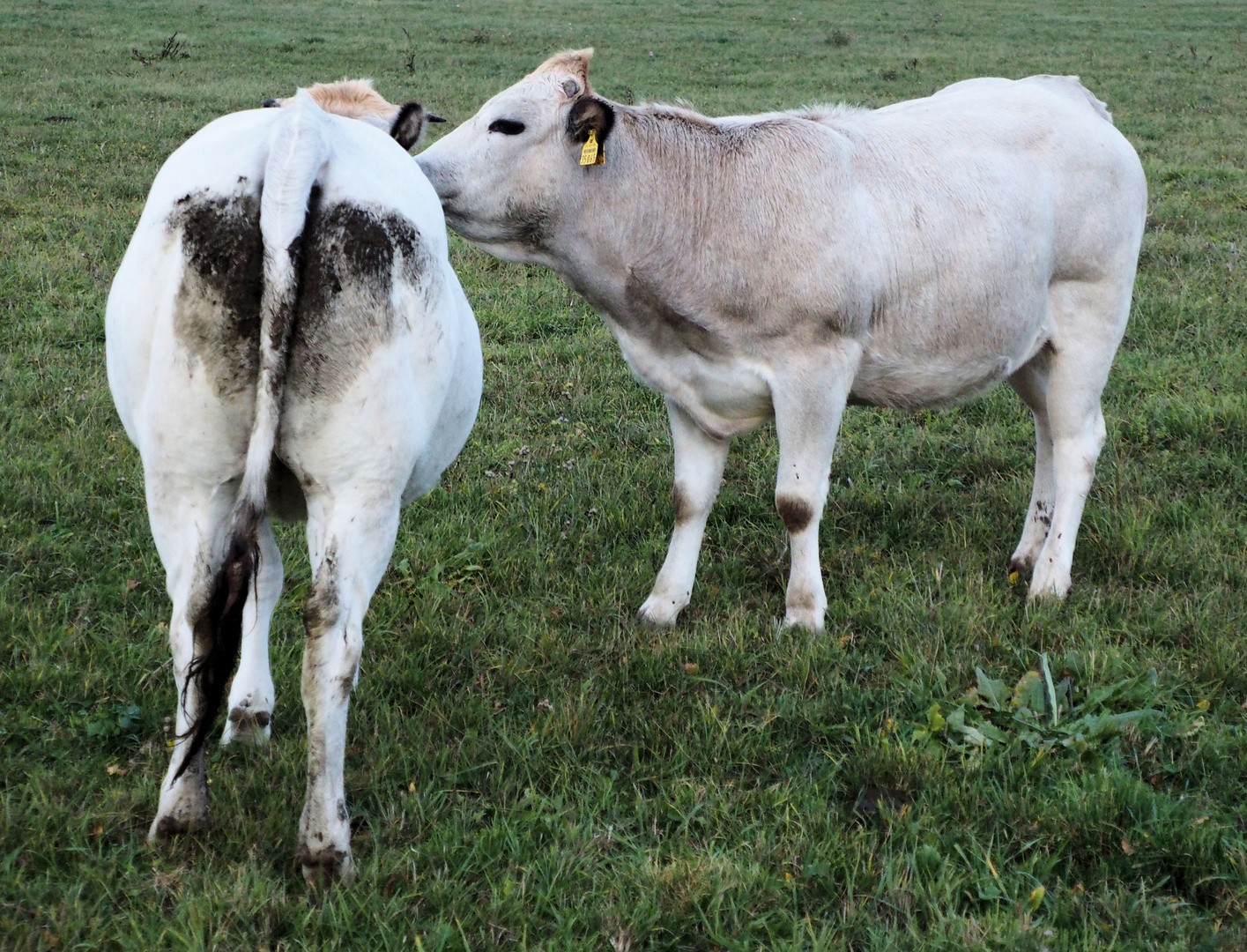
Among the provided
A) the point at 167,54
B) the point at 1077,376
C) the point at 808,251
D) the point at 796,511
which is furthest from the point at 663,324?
the point at 167,54

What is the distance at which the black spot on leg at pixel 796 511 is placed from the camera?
4.47m

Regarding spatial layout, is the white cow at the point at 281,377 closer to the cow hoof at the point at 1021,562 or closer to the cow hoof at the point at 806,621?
the cow hoof at the point at 806,621

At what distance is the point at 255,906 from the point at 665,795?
45.3 inches

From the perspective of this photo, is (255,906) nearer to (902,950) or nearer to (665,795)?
(665,795)

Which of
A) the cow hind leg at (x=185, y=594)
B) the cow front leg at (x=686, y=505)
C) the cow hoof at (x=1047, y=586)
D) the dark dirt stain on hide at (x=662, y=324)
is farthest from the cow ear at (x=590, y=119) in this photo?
the cow hoof at (x=1047, y=586)

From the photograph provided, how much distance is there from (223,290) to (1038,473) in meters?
3.86

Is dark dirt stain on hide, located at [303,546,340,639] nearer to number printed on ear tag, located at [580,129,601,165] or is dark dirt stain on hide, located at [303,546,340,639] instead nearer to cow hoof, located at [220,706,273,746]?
cow hoof, located at [220,706,273,746]

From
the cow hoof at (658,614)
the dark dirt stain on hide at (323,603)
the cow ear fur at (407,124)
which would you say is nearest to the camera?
the dark dirt stain on hide at (323,603)

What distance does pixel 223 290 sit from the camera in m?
2.70

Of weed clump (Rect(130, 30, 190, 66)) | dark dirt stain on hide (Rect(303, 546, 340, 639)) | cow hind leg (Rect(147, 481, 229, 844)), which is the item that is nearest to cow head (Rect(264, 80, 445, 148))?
cow hind leg (Rect(147, 481, 229, 844))

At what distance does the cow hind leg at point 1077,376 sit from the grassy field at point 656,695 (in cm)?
28

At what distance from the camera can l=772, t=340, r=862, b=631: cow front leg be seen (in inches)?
170

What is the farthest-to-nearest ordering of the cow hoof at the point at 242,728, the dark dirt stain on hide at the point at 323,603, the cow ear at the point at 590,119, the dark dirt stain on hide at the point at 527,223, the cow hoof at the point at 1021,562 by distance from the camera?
the cow hoof at the point at 1021,562 < the dark dirt stain on hide at the point at 527,223 < the cow ear at the point at 590,119 < the cow hoof at the point at 242,728 < the dark dirt stain on hide at the point at 323,603

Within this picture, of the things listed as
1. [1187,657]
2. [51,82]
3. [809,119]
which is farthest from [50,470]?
[51,82]
